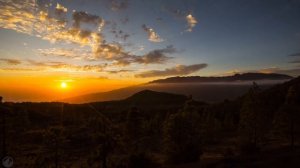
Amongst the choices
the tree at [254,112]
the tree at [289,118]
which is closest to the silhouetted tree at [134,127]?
the tree at [254,112]

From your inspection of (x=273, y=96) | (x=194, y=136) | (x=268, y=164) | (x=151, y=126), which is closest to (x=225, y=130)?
(x=151, y=126)

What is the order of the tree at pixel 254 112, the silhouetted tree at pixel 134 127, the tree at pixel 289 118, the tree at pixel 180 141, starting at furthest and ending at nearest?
the tree at pixel 254 112 < the tree at pixel 289 118 < the silhouetted tree at pixel 134 127 < the tree at pixel 180 141

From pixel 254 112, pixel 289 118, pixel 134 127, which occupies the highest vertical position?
pixel 254 112

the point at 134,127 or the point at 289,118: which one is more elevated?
the point at 289,118

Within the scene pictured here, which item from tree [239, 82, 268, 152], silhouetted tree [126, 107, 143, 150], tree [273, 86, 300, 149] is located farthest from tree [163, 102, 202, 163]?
tree [273, 86, 300, 149]

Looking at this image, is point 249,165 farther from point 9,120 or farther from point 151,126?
point 151,126

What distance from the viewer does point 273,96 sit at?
140750mm

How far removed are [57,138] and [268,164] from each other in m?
28.3

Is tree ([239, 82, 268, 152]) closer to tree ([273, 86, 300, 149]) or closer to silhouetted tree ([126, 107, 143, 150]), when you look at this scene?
tree ([273, 86, 300, 149])

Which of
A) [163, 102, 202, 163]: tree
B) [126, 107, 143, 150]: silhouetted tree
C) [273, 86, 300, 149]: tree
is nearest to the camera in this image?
[163, 102, 202, 163]: tree

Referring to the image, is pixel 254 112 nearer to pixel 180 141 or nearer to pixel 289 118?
pixel 289 118

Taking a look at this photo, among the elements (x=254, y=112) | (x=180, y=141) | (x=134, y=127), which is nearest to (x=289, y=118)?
(x=254, y=112)

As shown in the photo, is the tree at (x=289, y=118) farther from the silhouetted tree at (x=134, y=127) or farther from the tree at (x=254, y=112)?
the silhouetted tree at (x=134, y=127)

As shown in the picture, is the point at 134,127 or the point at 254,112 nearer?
the point at 134,127
